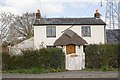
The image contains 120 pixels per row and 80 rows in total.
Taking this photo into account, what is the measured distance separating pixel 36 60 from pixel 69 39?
11857mm

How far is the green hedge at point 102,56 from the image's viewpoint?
22734 millimetres

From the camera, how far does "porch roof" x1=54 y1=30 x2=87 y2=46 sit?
33.3 metres

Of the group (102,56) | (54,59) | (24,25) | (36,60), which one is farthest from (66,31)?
(24,25)

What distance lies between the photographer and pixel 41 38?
36.8m

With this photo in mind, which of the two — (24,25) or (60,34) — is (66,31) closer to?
(60,34)

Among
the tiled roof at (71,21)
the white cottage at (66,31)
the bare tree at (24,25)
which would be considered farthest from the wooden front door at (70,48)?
the bare tree at (24,25)

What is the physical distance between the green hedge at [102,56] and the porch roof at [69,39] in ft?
33.4

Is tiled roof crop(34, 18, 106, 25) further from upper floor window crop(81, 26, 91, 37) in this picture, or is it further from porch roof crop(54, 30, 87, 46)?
porch roof crop(54, 30, 87, 46)

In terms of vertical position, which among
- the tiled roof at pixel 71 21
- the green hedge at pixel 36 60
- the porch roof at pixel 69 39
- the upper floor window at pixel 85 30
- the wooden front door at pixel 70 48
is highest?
the tiled roof at pixel 71 21

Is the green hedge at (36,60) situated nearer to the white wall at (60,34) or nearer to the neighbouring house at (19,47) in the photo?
the neighbouring house at (19,47)

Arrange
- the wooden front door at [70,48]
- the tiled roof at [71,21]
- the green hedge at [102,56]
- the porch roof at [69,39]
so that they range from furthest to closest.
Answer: the tiled roof at [71,21], the porch roof at [69,39], the wooden front door at [70,48], the green hedge at [102,56]

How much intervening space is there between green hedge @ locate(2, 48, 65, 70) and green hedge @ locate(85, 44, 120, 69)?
8.32 feet

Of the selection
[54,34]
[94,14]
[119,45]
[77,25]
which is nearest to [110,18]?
[94,14]

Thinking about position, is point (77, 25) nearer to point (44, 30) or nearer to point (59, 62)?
point (44, 30)
